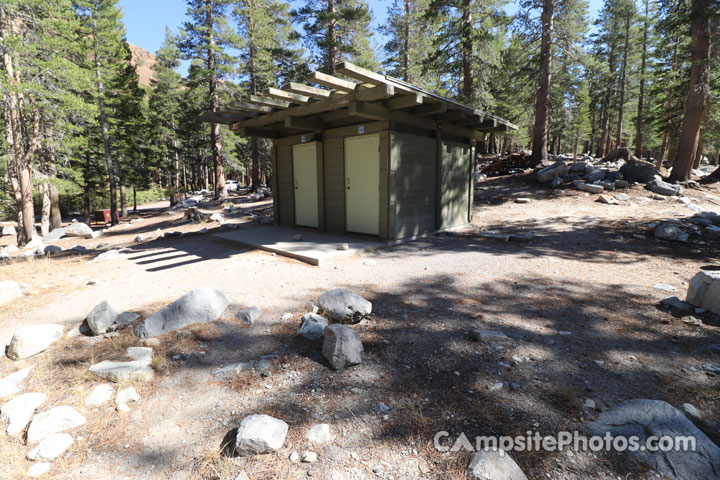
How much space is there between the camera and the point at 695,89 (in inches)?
428

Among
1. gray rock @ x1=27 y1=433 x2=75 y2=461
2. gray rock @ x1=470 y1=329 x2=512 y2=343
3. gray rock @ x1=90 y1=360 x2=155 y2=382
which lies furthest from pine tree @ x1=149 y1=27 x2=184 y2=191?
gray rock @ x1=470 y1=329 x2=512 y2=343

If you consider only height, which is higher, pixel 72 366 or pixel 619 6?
pixel 619 6

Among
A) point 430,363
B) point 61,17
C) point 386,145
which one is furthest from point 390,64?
point 430,363

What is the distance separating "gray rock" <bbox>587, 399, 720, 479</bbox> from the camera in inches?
64.6

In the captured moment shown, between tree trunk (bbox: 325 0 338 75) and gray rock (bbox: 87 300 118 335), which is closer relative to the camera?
gray rock (bbox: 87 300 118 335)

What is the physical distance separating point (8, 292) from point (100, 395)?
3401 millimetres

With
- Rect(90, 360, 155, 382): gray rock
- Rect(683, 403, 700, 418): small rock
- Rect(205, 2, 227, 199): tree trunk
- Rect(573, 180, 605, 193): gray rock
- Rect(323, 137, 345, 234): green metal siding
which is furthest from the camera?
Rect(205, 2, 227, 199): tree trunk

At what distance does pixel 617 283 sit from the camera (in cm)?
458

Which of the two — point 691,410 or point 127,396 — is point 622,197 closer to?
point 691,410

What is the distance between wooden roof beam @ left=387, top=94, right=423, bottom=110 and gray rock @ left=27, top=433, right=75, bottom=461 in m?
5.85

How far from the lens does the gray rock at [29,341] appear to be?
2938mm

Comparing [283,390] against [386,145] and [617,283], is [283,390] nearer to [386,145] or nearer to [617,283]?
[617,283]

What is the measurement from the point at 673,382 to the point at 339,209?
6501mm

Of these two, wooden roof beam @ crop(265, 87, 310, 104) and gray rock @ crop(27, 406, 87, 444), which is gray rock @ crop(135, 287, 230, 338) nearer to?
gray rock @ crop(27, 406, 87, 444)
